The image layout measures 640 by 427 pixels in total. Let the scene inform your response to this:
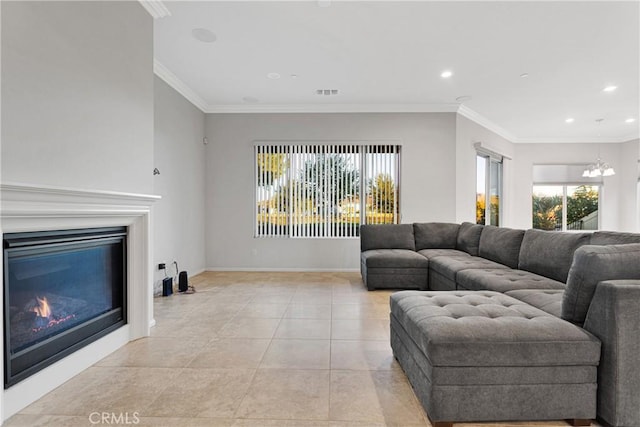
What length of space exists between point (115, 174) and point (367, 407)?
2.31 m

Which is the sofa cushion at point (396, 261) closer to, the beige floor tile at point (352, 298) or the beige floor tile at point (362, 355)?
the beige floor tile at point (352, 298)

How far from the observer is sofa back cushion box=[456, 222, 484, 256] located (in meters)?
4.59

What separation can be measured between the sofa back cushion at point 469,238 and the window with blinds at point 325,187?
115 cm

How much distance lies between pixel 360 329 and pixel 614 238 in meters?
2.05

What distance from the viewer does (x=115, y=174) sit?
2.45m

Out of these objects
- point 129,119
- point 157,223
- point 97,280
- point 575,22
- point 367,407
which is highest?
point 575,22

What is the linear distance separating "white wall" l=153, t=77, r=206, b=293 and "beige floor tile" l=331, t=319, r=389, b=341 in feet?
8.39

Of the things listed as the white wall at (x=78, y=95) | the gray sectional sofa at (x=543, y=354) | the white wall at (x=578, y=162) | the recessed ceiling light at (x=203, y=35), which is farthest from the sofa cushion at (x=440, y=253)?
the white wall at (x=578, y=162)

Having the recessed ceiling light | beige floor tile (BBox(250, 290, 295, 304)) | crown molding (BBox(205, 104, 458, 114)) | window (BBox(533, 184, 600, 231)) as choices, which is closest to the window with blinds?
crown molding (BBox(205, 104, 458, 114))

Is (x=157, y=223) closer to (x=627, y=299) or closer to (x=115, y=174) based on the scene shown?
(x=115, y=174)

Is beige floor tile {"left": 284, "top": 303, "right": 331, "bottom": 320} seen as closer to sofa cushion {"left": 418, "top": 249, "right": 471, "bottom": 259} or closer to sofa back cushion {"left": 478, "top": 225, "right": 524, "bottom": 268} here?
sofa cushion {"left": 418, "top": 249, "right": 471, "bottom": 259}

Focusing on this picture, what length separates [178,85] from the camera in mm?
4676

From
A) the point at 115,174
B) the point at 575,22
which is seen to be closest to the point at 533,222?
the point at 575,22

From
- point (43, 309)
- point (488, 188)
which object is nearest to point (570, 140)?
point (488, 188)
